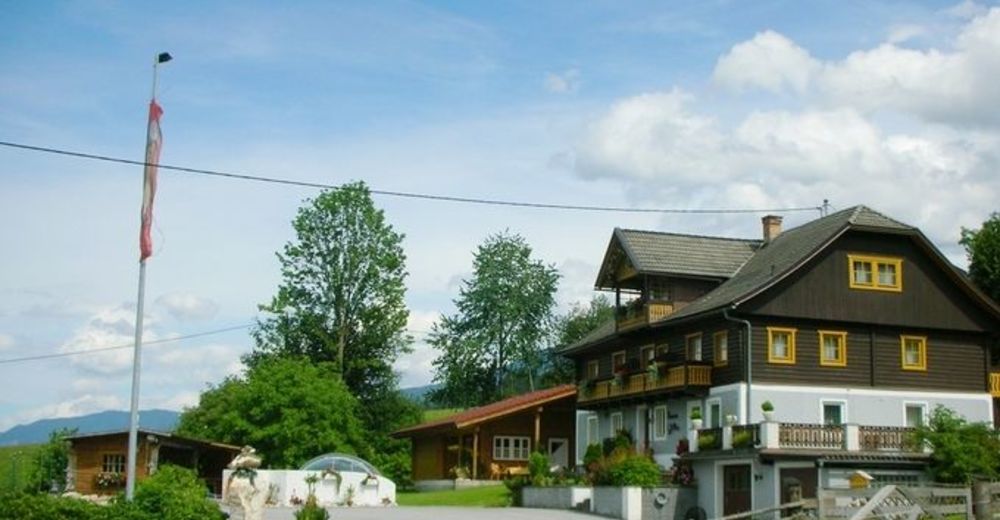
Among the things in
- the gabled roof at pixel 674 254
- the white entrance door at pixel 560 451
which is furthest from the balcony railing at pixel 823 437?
the white entrance door at pixel 560 451

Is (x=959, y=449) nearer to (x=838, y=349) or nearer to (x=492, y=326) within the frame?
(x=838, y=349)

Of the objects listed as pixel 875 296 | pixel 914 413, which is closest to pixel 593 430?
pixel 914 413

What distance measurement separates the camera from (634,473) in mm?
40656

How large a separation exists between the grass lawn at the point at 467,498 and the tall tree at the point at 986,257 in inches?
905

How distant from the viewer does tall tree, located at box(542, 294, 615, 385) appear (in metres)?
83.1

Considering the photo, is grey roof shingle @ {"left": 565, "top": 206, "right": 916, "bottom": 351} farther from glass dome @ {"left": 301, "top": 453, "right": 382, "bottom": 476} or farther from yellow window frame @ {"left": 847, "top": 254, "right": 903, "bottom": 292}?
glass dome @ {"left": 301, "top": 453, "right": 382, "bottom": 476}

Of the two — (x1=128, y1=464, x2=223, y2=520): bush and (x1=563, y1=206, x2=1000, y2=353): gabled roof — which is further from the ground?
(x1=563, y1=206, x2=1000, y2=353): gabled roof

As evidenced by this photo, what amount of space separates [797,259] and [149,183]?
998 inches

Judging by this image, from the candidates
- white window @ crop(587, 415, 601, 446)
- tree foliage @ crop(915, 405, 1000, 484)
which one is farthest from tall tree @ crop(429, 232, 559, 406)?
tree foliage @ crop(915, 405, 1000, 484)

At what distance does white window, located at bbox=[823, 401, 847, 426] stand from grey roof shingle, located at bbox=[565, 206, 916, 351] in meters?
4.69

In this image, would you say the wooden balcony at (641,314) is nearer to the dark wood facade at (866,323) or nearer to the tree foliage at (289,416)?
the dark wood facade at (866,323)

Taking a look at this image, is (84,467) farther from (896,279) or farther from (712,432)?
(896,279)

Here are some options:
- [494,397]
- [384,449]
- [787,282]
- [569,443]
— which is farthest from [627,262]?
[494,397]

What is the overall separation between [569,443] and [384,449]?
1278cm
